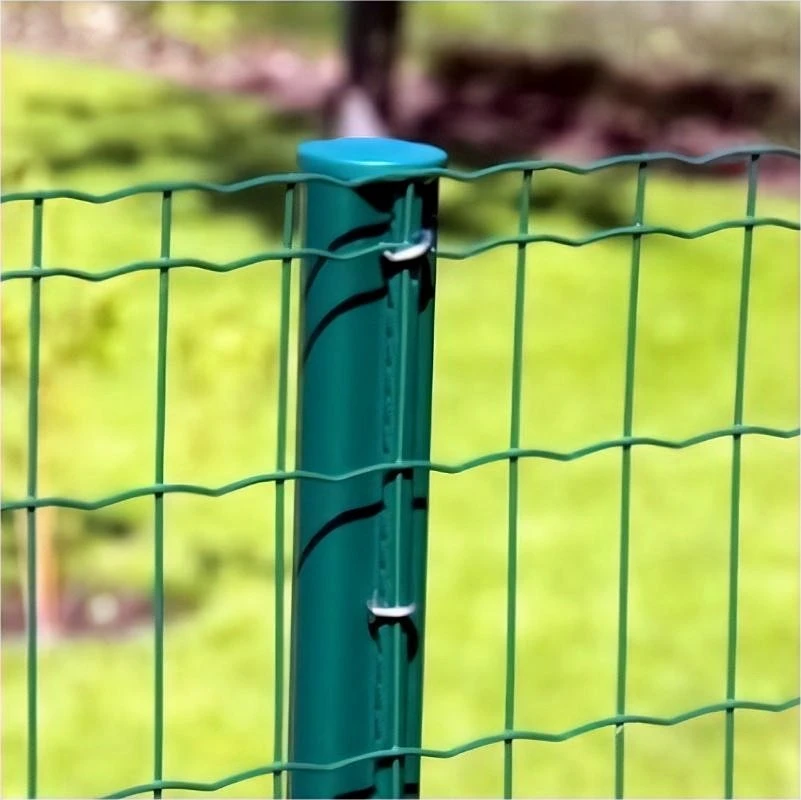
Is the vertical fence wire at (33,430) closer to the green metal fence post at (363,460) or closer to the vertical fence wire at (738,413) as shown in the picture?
the green metal fence post at (363,460)

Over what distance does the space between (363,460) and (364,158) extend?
38 centimetres

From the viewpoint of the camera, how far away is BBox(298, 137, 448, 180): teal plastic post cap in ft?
7.36

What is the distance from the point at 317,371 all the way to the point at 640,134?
10.7m

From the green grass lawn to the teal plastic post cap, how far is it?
223 cm

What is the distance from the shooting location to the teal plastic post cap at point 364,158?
224 centimetres

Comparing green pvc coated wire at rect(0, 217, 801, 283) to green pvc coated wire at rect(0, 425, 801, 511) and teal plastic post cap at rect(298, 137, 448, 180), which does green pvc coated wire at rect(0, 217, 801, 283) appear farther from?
green pvc coated wire at rect(0, 425, 801, 511)

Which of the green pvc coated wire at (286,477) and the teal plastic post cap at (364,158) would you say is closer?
the green pvc coated wire at (286,477)

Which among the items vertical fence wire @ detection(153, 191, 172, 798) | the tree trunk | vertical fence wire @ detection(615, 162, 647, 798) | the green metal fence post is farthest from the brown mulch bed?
vertical fence wire @ detection(153, 191, 172, 798)

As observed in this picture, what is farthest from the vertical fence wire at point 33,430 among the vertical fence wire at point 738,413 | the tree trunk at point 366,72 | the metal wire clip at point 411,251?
the tree trunk at point 366,72

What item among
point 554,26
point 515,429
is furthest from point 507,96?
point 515,429

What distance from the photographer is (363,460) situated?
2297 mm

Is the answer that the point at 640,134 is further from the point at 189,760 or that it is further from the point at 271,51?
the point at 189,760

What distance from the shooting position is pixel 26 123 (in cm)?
1197

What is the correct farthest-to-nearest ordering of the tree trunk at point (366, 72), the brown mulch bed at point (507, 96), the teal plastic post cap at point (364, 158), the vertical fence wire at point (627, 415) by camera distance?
the brown mulch bed at point (507, 96) < the tree trunk at point (366, 72) < the vertical fence wire at point (627, 415) < the teal plastic post cap at point (364, 158)
